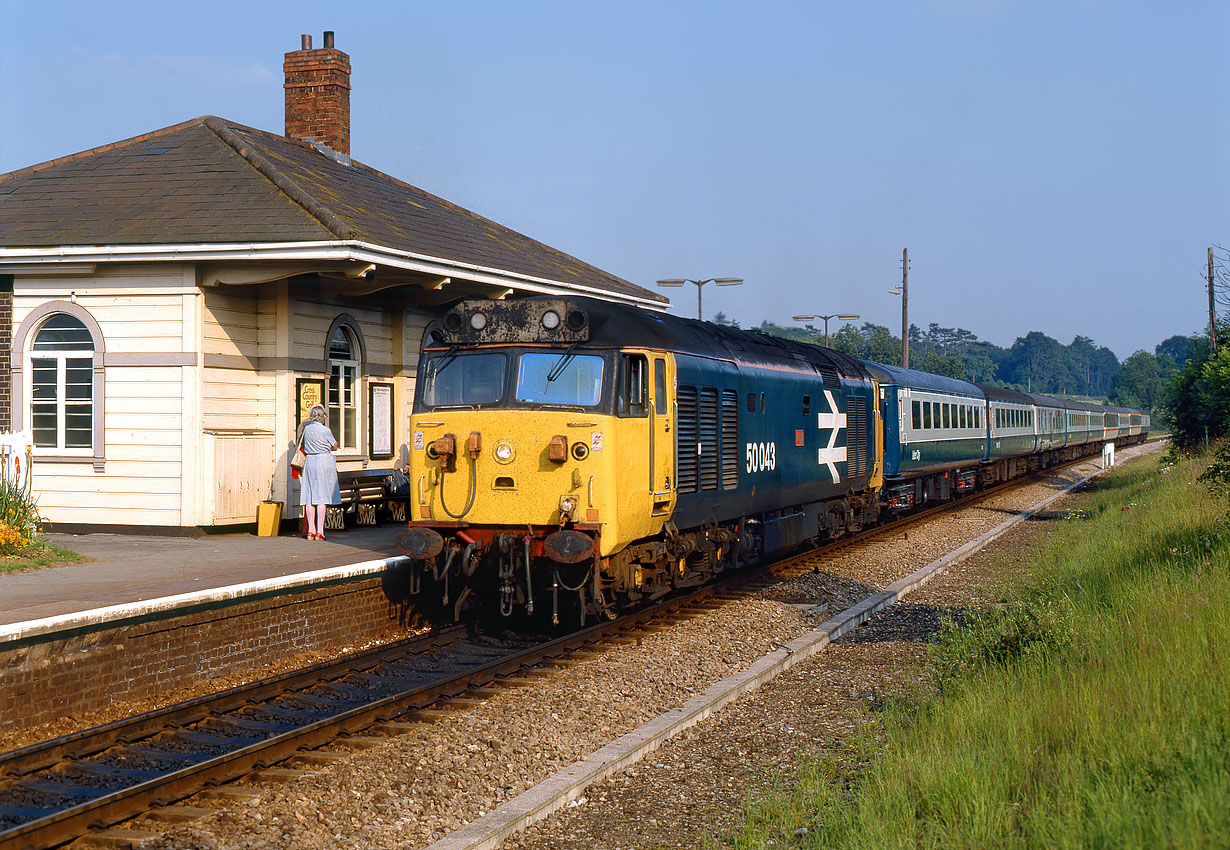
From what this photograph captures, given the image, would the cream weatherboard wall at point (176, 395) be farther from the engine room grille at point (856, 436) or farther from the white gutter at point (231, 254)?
the engine room grille at point (856, 436)

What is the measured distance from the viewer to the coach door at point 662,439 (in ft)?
34.9

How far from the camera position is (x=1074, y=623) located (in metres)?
8.59

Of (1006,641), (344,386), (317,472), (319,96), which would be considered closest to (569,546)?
(1006,641)

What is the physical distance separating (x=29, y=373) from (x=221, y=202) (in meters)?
3.18

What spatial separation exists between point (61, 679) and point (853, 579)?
31.6 feet

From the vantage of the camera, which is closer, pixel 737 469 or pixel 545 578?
pixel 545 578

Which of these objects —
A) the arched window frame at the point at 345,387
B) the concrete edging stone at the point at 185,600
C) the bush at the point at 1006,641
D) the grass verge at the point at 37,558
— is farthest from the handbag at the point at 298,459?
the bush at the point at 1006,641

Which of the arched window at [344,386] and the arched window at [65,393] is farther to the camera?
the arched window at [344,386]

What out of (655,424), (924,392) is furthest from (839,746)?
(924,392)

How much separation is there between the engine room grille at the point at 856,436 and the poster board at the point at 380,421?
689cm

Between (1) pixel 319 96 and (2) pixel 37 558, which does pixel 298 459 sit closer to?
(2) pixel 37 558

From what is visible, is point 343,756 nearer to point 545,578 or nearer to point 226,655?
point 226,655

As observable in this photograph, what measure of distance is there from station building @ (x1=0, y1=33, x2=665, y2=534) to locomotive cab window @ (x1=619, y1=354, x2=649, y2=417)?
459 cm

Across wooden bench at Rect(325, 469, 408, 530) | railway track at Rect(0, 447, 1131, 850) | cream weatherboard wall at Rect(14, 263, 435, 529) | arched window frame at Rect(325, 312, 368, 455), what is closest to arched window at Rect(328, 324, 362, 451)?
arched window frame at Rect(325, 312, 368, 455)
